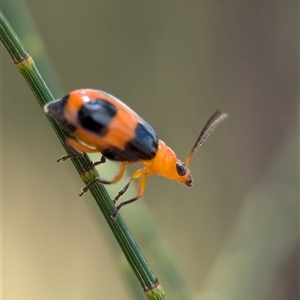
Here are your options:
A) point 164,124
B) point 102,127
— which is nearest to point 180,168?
point 102,127

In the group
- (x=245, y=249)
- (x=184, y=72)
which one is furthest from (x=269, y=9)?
(x=245, y=249)

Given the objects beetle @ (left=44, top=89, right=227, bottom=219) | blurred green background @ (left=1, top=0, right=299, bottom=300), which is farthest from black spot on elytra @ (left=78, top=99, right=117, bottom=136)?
blurred green background @ (left=1, top=0, right=299, bottom=300)

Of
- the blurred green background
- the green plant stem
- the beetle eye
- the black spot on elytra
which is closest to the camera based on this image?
the green plant stem

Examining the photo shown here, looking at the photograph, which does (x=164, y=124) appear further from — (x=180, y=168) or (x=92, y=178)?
(x=92, y=178)

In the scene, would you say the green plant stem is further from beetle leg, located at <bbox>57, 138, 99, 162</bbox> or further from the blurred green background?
the blurred green background

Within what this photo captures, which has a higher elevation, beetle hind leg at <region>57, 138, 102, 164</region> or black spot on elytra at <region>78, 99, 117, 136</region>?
black spot on elytra at <region>78, 99, 117, 136</region>

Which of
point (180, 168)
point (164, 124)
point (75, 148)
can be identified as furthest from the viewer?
point (164, 124)
